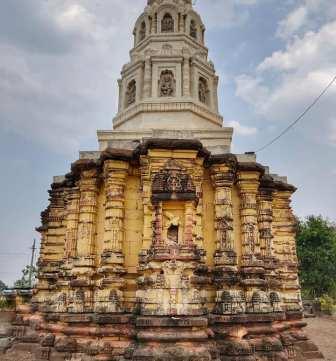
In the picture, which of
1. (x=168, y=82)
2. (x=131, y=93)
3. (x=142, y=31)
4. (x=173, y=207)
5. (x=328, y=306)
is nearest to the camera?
(x=173, y=207)

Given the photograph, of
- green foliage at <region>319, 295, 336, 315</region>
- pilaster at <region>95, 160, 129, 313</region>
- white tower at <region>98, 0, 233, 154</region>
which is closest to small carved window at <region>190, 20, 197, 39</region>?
white tower at <region>98, 0, 233, 154</region>

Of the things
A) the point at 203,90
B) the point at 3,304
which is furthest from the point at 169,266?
the point at 3,304

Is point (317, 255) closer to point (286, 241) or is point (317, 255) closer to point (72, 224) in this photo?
point (286, 241)

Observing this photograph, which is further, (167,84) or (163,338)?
(167,84)

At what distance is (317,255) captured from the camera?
27.4m

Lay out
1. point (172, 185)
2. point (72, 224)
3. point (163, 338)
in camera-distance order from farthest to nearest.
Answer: point (72, 224)
point (172, 185)
point (163, 338)

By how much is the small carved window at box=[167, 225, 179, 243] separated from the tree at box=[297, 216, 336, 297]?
21.3m

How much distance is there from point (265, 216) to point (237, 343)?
160 inches

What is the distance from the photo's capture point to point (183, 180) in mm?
8328

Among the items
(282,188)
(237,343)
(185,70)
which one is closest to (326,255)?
(282,188)

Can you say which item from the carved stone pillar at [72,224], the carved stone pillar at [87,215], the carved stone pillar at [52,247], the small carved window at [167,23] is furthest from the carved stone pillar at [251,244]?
the small carved window at [167,23]

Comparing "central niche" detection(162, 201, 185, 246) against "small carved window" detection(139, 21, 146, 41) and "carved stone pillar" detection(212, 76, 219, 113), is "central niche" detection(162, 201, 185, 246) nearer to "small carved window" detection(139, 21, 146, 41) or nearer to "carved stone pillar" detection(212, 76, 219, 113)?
"carved stone pillar" detection(212, 76, 219, 113)

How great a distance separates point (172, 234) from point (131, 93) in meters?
7.69

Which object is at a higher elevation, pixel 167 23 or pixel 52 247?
pixel 167 23
